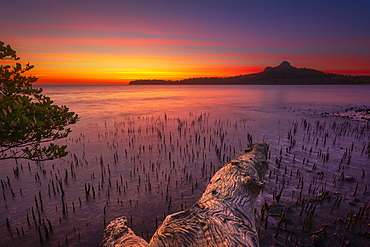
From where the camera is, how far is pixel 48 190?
6523 millimetres

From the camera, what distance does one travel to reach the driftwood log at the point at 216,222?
8.42ft

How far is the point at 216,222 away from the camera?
2.74m

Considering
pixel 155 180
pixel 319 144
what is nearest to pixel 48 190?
pixel 155 180

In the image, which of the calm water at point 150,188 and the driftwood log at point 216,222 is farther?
the calm water at point 150,188

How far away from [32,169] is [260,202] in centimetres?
957

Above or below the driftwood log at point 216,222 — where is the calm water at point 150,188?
below

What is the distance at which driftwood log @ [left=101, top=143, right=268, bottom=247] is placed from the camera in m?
2.57

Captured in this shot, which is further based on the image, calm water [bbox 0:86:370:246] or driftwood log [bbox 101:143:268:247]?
calm water [bbox 0:86:370:246]

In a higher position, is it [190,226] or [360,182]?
[190,226]

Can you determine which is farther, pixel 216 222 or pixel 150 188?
pixel 150 188

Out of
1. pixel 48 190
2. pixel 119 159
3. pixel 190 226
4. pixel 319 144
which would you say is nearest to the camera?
pixel 190 226

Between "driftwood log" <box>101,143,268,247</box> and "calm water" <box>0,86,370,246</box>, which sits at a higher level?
"driftwood log" <box>101,143,268,247</box>

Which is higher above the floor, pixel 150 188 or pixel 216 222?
pixel 216 222

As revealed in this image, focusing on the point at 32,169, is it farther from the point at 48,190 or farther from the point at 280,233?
the point at 280,233
